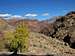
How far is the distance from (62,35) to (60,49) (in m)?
37.7

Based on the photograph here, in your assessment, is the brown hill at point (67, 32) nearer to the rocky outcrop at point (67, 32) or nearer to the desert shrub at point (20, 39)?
the rocky outcrop at point (67, 32)

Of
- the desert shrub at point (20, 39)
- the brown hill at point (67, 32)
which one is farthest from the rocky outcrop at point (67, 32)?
the desert shrub at point (20, 39)

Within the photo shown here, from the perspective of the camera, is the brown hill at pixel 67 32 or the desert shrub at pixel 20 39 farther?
the brown hill at pixel 67 32

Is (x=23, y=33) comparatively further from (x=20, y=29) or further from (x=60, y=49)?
(x=60, y=49)

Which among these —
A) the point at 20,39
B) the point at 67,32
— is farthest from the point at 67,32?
the point at 20,39

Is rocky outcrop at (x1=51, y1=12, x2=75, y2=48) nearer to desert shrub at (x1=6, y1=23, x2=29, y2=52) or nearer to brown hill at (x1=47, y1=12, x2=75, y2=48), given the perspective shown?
brown hill at (x1=47, y1=12, x2=75, y2=48)

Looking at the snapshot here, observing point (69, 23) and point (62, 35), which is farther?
point (69, 23)

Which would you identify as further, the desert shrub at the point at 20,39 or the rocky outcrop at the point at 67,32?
the rocky outcrop at the point at 67,32

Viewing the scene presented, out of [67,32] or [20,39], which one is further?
[67,32]

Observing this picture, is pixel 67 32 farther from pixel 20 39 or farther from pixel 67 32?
pixel 20 39

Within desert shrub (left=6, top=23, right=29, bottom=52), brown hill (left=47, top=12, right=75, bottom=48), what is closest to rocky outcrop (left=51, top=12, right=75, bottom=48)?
brown hill (left=47, top=12, right=75, bottom=48)

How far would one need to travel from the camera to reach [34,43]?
87.6m

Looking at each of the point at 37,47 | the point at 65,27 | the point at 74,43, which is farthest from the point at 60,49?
the point at 65,27

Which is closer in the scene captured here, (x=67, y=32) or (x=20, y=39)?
(x=20, y=39)
